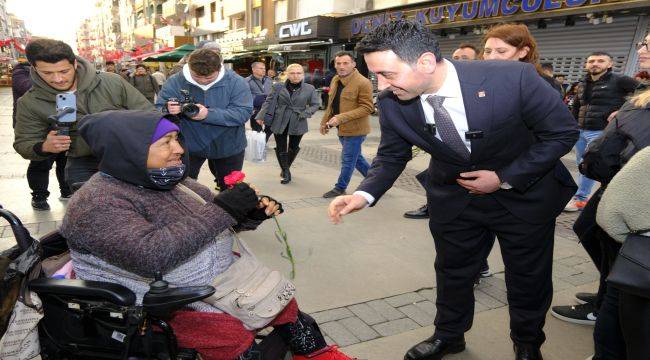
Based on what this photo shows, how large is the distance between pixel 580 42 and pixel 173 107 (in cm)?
1162

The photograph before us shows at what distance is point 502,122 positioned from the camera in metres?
1.96

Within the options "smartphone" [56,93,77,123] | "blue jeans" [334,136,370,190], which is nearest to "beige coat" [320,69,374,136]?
"blue jeans" [334,136,370,190]

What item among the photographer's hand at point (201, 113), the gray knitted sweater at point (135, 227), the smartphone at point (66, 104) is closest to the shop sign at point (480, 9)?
the photographer's hand at point (201, 113)

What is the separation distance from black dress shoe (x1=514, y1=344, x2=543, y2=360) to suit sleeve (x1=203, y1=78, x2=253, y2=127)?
8.86 ft

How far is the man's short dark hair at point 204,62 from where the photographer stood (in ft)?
11.9

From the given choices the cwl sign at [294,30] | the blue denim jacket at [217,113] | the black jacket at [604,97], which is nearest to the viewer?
the blue denim jacket at [217,113]

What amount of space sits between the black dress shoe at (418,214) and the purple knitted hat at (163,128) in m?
3.46

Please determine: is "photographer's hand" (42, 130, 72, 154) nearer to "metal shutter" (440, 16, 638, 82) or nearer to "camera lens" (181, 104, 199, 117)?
"camera lens" (181, 104, 199, 117)

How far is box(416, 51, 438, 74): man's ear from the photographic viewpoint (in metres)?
1.86

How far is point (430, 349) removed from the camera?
2.46m

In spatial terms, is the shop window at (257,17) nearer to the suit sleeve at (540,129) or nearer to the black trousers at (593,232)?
the black trousers at (593,232)

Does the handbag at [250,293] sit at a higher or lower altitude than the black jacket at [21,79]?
lower

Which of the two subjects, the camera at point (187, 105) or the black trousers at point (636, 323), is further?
the camera at point (187, 105)

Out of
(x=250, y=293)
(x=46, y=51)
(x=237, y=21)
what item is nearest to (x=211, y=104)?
(x=46, y=51)
